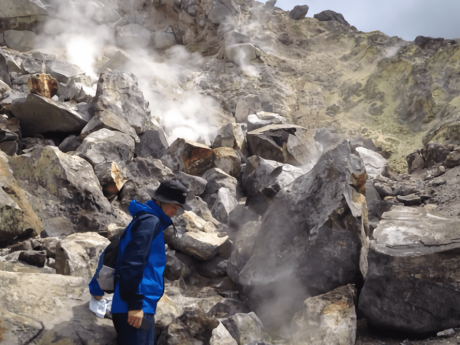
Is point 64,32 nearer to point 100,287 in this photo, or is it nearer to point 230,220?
point 230,220

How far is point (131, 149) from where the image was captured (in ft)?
22.3

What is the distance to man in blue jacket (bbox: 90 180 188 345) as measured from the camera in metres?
2.05

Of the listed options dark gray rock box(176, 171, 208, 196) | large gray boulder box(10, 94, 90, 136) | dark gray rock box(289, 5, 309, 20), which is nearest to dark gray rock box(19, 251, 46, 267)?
dark gray rock box(176, 171, 208, 196)

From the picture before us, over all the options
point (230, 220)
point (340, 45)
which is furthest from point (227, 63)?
point (230, 220)

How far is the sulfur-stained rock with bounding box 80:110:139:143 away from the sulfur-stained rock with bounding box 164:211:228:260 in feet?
9.18

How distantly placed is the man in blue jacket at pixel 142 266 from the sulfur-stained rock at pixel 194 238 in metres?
2.35

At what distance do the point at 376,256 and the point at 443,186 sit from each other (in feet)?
14.3

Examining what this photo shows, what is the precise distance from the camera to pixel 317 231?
3.54 m

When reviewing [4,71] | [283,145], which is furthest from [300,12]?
[4,71]

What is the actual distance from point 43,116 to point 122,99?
1635mm

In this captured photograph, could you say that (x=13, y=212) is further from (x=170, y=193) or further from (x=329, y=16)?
(x=329, y=16)

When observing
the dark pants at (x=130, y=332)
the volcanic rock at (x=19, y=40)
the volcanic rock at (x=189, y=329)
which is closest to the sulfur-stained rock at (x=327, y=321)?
the volcanic rock at (x=189, y=329)

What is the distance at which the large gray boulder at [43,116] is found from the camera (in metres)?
6.63

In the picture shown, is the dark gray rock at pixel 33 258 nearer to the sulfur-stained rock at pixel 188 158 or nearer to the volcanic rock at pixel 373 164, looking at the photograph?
the sulfur-stained rock at pixel 188 158
